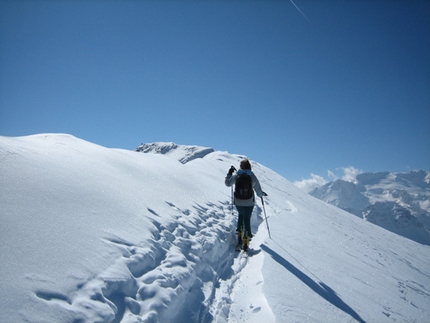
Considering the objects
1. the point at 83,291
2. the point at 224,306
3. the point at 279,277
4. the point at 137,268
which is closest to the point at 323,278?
the point at 279,277

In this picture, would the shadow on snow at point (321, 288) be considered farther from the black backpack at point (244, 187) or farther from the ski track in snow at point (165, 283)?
the black backpack at point (244, 187)

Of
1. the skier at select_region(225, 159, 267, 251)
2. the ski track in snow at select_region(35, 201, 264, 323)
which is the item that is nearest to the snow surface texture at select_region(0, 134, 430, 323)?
the ski track in snow at select_region(35, 201, 264, 323)

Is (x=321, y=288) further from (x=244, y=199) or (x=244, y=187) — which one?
(x=244, y=187)

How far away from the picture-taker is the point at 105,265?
4.22 metres

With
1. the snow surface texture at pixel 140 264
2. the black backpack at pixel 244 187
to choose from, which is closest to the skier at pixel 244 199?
the black backpack at pixel 244 187

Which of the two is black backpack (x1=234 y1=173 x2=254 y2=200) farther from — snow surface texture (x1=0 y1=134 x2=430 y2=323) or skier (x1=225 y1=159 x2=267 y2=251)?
snow surface texture (x1=0 y1=134 x2=430 y2=323)

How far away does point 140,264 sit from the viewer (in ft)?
15.8

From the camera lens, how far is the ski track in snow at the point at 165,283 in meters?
3.60

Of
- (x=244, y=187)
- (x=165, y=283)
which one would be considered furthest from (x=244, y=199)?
(x=165, y=283)

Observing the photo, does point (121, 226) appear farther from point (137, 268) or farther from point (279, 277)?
point (279, 277)

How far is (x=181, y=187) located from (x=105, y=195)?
195 inches

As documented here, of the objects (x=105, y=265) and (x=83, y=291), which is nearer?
(x=83, y=291)

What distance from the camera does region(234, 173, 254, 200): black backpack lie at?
8.04 meters

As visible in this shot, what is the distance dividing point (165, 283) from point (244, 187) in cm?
419
